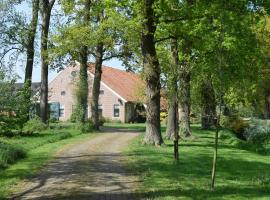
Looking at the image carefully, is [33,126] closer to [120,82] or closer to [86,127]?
[86,127]

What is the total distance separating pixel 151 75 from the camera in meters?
25.2

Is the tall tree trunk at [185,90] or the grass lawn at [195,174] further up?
the tall tree trunk at [185,90]

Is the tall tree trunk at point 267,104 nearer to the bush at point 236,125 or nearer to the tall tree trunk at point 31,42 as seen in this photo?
the bush at point 236,125

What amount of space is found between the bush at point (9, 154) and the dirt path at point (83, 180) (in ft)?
4.89

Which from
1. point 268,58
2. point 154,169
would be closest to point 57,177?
point 154,169

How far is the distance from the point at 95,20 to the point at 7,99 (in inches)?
563

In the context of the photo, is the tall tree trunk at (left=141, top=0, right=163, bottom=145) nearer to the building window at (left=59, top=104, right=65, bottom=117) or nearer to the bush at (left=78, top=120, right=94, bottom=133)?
the bush at (left=78, top=120, right=94, bottom=133)

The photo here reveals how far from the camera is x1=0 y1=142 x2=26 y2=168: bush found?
18516 mm

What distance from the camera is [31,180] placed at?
15.4 meters

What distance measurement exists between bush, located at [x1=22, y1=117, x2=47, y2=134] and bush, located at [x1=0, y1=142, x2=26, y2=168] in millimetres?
11781

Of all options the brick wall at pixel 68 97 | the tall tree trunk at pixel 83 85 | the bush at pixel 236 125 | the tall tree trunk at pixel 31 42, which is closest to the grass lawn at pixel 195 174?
the tall tree trunk at pixel 83 85

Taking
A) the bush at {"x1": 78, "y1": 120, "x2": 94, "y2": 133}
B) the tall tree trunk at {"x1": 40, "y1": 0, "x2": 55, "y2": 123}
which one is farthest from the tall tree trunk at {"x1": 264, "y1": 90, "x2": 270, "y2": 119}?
the tall tree trunk at {"x1": 40, "y1": 0, "x2": 55, "y2": 123}

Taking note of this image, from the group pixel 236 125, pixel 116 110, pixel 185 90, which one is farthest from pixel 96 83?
pixel 116 110

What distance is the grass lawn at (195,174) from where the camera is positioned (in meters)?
13.4
